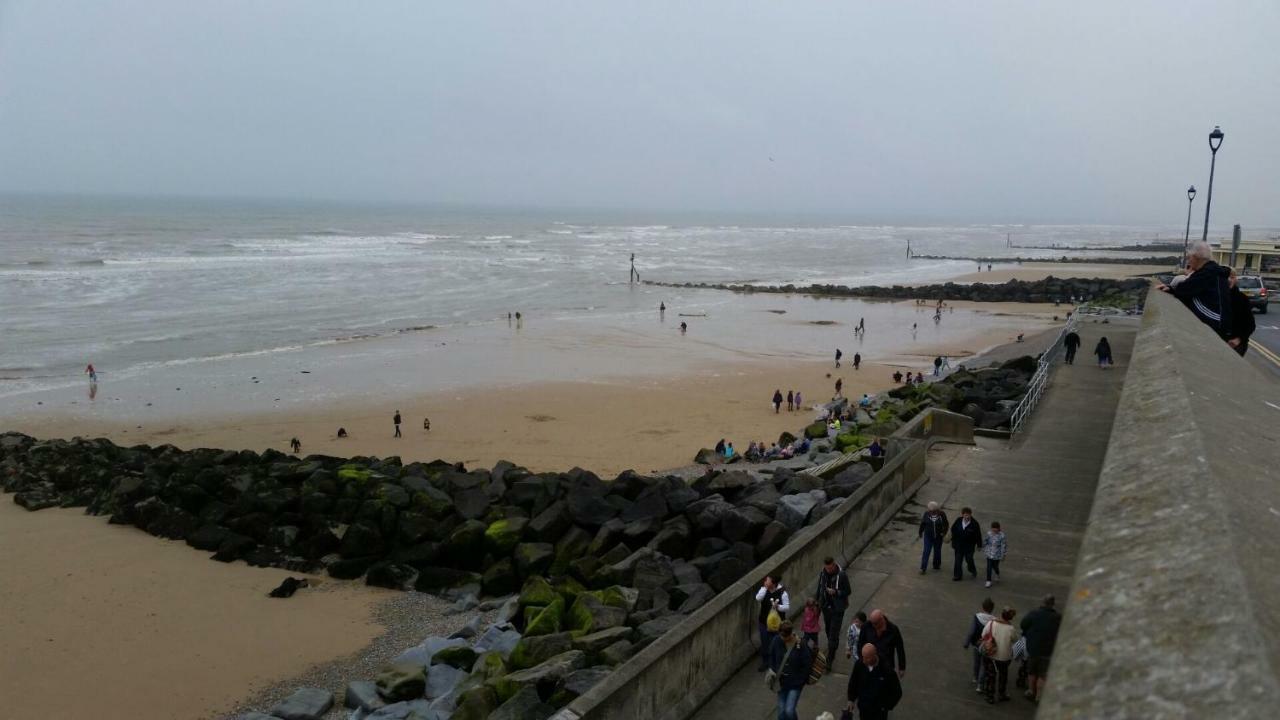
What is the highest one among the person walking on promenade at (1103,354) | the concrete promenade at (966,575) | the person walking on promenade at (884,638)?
the person walking on promenade at (1103,354)

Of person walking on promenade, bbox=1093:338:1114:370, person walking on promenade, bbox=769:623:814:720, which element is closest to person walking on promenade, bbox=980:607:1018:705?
person walking on promenade, bbox=769:623:814:720

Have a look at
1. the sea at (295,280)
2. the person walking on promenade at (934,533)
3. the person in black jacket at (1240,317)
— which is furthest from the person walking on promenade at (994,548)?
the sea at (295,280)

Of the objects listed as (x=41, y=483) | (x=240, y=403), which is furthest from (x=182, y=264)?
(x=41, y=483)

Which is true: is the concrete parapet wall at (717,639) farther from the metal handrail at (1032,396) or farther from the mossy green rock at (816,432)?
the mossy green rock at (816,432)

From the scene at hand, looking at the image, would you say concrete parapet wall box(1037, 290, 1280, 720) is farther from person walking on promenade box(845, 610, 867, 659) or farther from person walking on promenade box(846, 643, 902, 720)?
person walking on promenade box(845, 610, 867, 659)

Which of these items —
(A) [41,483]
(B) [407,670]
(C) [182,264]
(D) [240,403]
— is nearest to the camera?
(B) [407,670]

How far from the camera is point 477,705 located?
845cm

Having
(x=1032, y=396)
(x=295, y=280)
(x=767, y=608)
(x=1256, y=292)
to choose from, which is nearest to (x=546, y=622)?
(x=767, y=608)

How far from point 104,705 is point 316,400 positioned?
1830 centimetres

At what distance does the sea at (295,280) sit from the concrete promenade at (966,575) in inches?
1204

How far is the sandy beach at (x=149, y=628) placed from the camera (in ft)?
36.3

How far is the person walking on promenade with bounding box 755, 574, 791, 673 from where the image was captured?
289 inches

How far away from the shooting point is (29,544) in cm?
1602

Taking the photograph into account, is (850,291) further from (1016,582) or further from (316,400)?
(1016,582)
